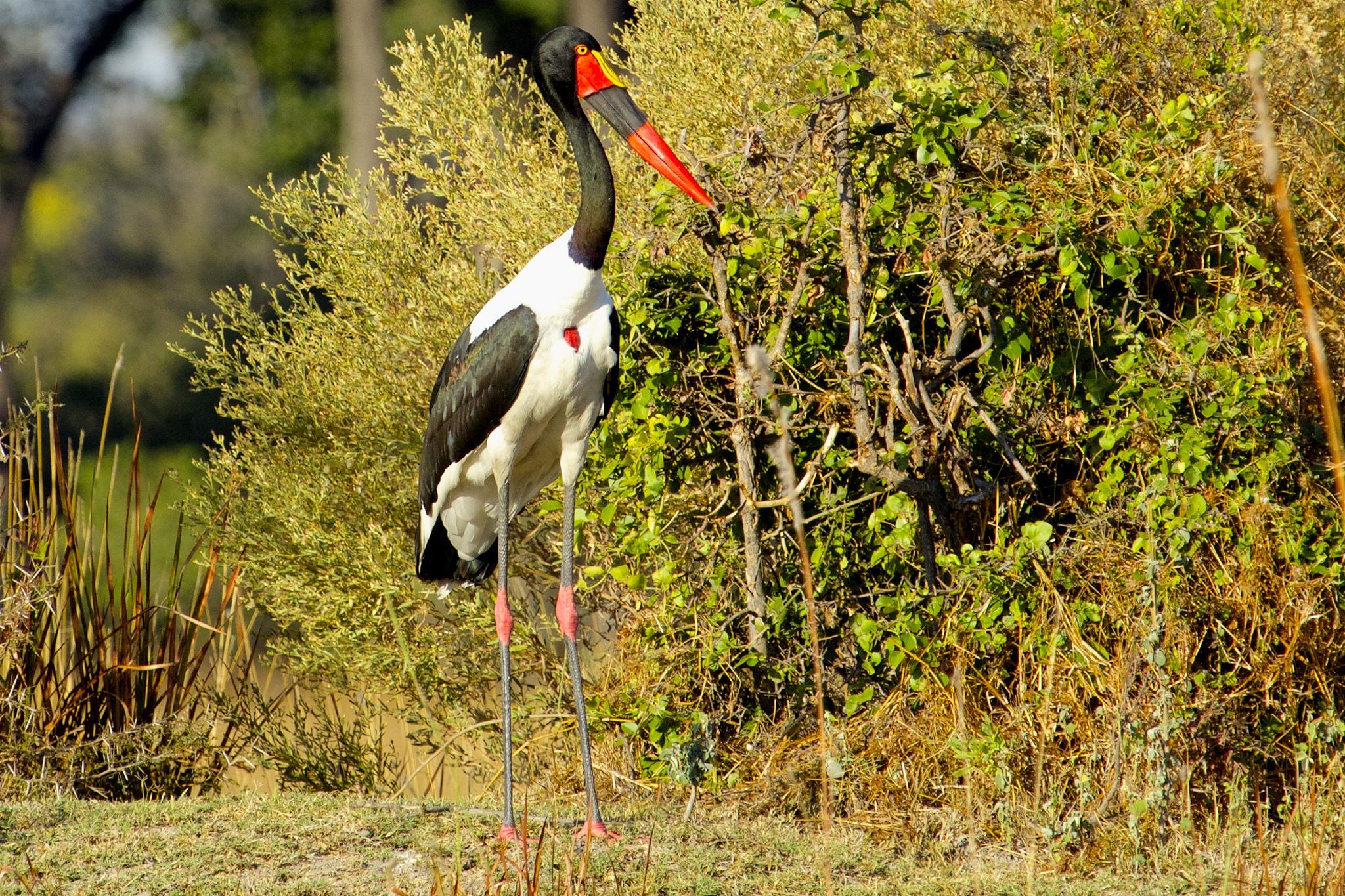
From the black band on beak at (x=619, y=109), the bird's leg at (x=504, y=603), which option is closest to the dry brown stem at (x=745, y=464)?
the black band on beak at (x=619, y=109)

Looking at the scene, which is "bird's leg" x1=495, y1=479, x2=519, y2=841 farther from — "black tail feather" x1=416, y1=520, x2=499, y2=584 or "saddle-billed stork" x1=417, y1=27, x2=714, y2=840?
"black tail feather" x1=416, y1=520, x2=499, y2=584

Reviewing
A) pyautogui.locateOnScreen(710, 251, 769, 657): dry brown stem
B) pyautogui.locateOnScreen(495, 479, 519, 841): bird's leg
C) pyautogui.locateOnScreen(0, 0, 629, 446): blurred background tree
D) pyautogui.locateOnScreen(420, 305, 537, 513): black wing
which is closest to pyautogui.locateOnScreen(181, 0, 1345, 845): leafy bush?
pyautogui.locateOnScreen(710, 251, 769, 657): dry brown stem

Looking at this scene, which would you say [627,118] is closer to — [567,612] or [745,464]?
[745,464]

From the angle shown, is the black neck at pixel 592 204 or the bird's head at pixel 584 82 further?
the bird's head at pixel 584 82

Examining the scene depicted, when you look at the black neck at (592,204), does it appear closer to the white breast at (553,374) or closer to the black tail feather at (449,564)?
the white breast at (553,374)

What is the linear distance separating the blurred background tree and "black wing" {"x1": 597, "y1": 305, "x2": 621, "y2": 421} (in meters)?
6.11

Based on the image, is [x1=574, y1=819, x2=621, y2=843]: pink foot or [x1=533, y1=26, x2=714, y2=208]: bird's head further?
[x1=533, y1=26, x2=714, y2=208]: bird's head

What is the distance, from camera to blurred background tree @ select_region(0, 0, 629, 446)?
14.1 metres

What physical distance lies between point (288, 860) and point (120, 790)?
1.63m

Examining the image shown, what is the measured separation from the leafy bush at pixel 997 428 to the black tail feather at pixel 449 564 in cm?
Answer: 43

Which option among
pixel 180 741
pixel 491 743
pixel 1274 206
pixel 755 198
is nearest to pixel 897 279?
pixel 755 198

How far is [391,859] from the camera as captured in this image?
4258mm

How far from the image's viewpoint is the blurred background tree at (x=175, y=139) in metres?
14.1

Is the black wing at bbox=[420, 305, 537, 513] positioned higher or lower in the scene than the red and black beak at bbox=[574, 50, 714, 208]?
lower
